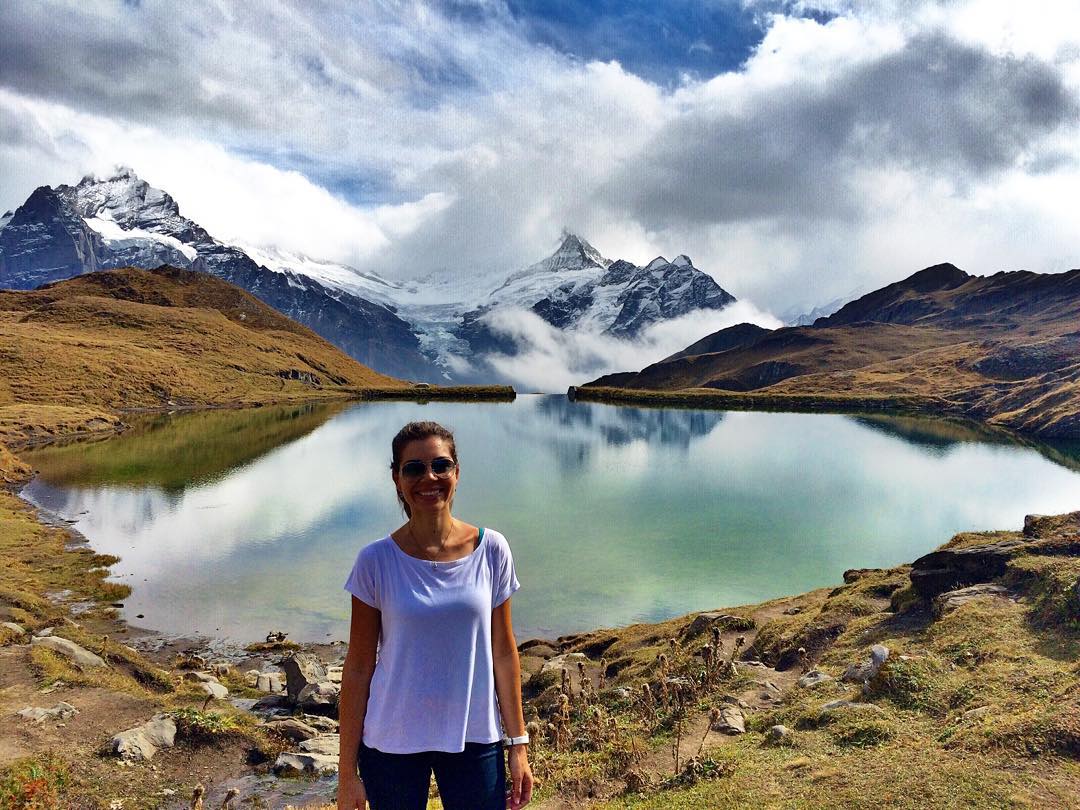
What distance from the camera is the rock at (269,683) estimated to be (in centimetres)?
2066

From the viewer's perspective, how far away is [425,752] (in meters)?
4.89

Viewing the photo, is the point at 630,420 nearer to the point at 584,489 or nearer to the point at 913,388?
the point at 584,489

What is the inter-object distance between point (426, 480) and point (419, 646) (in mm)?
1242

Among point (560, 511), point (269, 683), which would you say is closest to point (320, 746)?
point (269, 683)

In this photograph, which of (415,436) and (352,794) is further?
(415,436)

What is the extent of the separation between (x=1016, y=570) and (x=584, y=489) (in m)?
44.2

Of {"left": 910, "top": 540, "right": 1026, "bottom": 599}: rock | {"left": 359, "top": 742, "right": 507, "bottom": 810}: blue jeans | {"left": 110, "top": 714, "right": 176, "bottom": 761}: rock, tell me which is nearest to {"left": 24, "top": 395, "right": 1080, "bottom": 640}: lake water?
{"left": 910, "top": 540, "right": 1026, "bottom": 599}: rock

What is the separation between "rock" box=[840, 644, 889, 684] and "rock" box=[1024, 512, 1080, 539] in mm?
8538

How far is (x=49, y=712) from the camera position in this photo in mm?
13711

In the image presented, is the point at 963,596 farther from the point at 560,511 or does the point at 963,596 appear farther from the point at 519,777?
the point at 560,511

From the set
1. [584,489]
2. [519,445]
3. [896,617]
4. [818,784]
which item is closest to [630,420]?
[519,445]

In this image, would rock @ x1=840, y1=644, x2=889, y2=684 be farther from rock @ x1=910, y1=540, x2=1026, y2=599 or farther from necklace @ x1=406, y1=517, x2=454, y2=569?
necklace @ x1=406, y1=517, x2=454, y2=569

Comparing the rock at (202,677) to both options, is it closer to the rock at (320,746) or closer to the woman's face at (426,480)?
the rock at (320,746)

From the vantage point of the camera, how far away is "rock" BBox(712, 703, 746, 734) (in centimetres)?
1228
